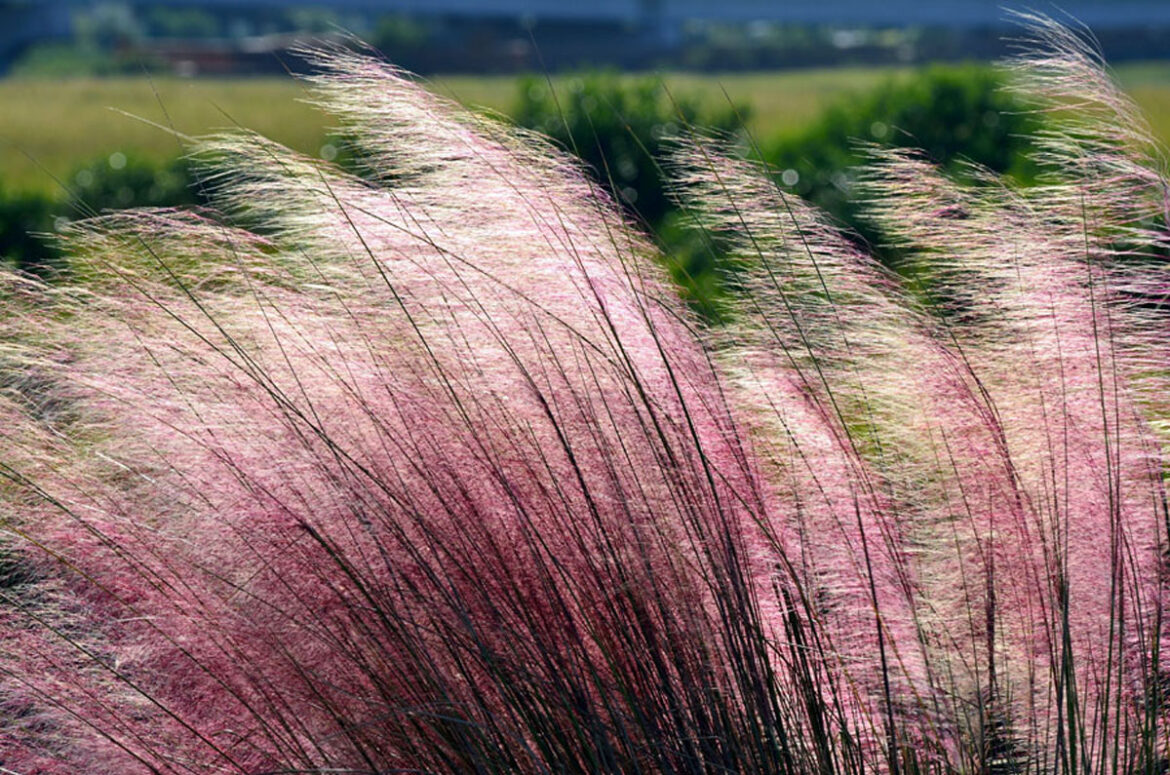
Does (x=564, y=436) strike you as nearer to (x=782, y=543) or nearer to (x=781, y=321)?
(x=782, y=543)

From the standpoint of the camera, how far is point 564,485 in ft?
5.93

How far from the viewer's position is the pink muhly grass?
1.76 meters

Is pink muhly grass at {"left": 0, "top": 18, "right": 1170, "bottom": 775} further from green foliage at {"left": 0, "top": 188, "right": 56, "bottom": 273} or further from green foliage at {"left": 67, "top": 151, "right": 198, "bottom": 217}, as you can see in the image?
green foliage at {"left": 67, "top": 151, "right": 198, "bottom": 217}

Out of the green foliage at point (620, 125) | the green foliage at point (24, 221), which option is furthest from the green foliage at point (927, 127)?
the green foliage at point (24, 221)

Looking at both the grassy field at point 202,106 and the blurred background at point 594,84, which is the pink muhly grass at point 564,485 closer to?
the blurred background at point 594,84

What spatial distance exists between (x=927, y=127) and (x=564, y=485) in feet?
19.9

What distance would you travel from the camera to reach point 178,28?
7412 cm

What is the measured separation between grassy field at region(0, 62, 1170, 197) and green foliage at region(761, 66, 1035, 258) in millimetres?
5625

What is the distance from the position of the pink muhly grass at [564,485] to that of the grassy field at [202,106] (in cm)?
1145

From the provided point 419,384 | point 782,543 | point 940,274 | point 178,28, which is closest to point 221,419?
point 419,384

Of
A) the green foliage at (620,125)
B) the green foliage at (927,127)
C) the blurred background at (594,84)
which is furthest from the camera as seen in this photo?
the green foliage at (620,125)

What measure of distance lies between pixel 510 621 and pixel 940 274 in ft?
3.34

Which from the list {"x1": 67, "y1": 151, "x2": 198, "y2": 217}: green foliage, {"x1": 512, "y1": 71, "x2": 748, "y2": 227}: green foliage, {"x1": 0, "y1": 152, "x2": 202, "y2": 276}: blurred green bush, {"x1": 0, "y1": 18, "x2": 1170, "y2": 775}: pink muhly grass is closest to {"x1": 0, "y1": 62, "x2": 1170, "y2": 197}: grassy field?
{"x1": 512, "y1": 71, "x2": 748, "y2": 227}: green foliage

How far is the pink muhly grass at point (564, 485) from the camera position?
1764 millimetres
